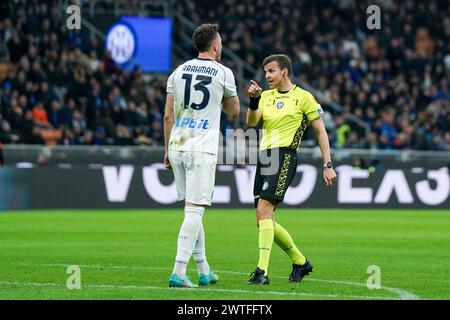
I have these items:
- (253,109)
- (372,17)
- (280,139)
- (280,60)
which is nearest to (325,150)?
(280,139)

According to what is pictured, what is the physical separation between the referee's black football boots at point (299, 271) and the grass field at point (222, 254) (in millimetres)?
138

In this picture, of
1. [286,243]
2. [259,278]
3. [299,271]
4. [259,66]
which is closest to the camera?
[259,278]

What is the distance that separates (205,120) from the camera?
1047 cm

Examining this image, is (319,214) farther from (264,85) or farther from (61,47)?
(61,47)

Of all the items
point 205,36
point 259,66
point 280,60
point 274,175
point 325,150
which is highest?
point 259,66

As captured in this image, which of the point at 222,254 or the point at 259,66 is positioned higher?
the point at 259,66

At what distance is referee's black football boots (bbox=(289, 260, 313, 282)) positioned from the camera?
11.4 m

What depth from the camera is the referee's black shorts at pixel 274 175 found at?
11273 mm

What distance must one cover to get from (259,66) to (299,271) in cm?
2348

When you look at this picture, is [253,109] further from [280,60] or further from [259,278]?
[259,278]

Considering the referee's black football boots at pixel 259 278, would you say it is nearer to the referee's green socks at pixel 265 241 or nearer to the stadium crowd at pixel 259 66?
the referee's green socks at pixel 265 241

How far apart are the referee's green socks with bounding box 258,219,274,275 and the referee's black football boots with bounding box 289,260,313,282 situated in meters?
0.43

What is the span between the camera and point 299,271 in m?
11.5
